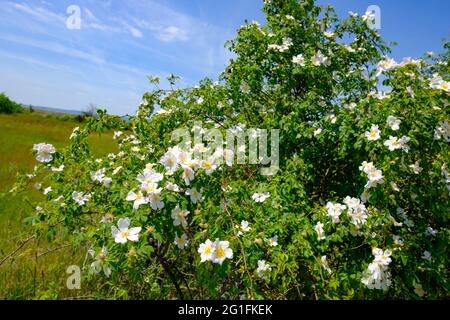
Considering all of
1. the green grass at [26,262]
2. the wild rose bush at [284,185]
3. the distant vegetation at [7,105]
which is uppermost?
the distant vegetation at [7,105]

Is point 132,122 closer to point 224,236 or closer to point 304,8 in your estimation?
point 224,236

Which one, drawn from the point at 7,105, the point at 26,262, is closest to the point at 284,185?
the point at 26,262

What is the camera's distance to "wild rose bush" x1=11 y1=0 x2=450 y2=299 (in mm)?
1664

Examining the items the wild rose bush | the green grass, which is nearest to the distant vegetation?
the green grass

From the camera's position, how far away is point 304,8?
312 centimetres

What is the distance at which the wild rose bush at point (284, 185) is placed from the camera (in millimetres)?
1664

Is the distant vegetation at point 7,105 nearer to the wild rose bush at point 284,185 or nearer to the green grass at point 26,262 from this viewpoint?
the green grass at point 26,262

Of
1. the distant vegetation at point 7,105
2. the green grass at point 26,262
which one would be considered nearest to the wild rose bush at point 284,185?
the green grass at point 26,262

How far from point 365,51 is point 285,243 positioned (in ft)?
6.74

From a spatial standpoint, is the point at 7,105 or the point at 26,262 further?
the point at 7,105

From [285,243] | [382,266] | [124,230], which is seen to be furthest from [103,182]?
[382,266]

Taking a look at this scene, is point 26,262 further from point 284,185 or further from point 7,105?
point 7,105

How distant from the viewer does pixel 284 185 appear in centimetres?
213
